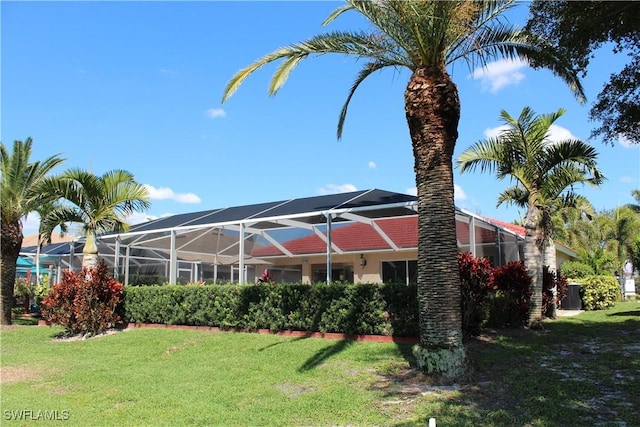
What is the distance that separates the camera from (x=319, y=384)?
26.2ft

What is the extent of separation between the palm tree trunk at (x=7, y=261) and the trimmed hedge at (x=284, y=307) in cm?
518

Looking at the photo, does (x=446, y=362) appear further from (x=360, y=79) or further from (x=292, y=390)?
(x=360, y=79)

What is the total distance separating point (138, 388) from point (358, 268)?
1481 cm

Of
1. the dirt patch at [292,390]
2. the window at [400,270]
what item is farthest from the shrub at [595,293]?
the dirt patch at [292,390]

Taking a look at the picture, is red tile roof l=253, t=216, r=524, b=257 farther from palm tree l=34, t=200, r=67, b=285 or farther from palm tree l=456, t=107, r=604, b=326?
palm tree l=34, t=200, r=67, b=285

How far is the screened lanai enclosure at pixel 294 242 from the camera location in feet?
48.4

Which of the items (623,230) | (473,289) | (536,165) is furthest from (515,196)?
(623,230)

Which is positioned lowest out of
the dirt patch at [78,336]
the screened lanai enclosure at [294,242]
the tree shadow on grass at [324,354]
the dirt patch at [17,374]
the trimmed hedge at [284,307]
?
the dirt patch at [17,374]

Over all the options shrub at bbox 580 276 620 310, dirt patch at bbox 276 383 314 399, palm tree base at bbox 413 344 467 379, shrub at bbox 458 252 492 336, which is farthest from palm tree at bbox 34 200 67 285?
shrub at bbox 580 276 620 310

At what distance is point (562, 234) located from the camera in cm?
3981

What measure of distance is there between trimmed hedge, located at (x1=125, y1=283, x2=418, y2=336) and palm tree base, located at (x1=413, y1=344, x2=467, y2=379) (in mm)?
2710

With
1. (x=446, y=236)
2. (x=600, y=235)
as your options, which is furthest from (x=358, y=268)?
(x=600, y=235)

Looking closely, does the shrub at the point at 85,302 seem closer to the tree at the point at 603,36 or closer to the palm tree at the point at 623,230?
the tree at the point at 603,36

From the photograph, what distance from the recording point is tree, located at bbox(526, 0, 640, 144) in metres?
7.73
